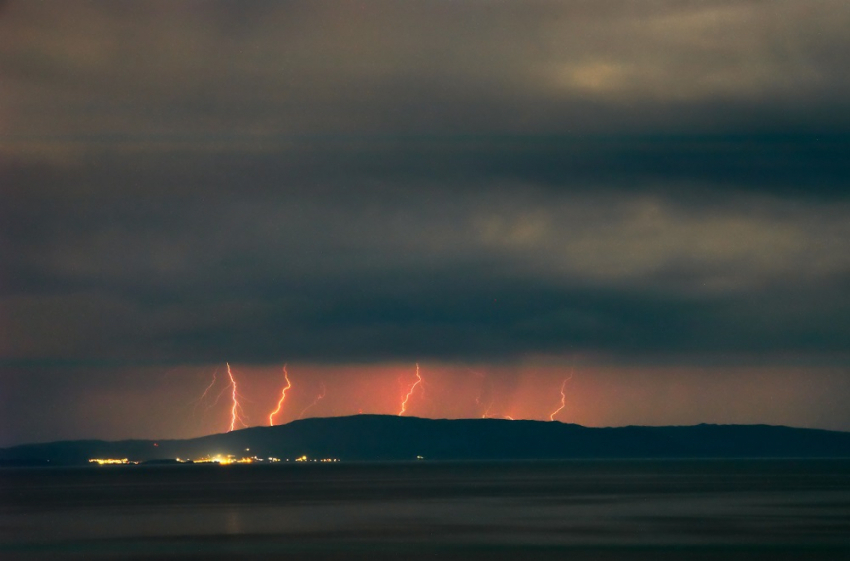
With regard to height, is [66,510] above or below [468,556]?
above

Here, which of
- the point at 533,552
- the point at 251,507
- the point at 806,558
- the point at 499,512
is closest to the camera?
the point at 806,558

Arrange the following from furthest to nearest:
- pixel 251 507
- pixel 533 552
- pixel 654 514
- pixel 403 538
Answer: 1. pixel 251 507
2. pixel 654 514
3. pixel 403 538
4. pixel 533 552

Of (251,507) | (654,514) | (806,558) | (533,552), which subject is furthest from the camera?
(251,507)

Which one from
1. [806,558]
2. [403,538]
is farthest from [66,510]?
[806,558]

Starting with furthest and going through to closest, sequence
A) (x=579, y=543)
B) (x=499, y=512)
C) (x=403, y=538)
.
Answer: (x=499, y=512) → (x=403, y=538) → (x=579, y=543)

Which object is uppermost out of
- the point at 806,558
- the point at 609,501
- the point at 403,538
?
the point at 609,501

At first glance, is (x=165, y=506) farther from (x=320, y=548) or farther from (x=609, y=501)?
(x=320, y=548)

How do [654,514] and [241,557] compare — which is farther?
[654,514]

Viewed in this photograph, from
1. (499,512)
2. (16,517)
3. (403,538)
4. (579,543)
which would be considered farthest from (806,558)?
(16,517)

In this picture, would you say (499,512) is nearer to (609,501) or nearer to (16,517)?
(609,501)
